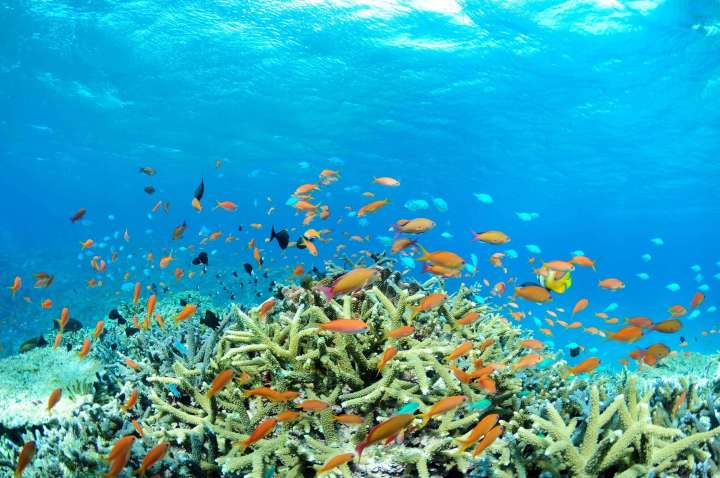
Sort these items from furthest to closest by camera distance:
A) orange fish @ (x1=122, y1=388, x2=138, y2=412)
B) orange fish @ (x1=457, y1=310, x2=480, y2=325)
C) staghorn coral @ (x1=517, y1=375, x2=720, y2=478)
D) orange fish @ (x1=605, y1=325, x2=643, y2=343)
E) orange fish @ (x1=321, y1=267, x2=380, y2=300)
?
1. orange fish @ (x1=605, y1=325, x2=643, y2=343)
2. orange fish @ (x1=457, y1=310, x2=480, y2=325)
3. orange fish @ (x1=122, y1=388, x2=138, y2=412)
4. orange fish @ (x1=321, y1=267, x2=380, y2=300)
5. staghorn coral @ (x1=517, y1=375, x2=720, y2=478)

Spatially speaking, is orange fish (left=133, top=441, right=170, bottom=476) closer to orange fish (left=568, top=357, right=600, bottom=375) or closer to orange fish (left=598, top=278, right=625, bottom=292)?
orange fish (left=568, top=357, right=600, bottom=375)

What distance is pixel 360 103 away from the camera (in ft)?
93.7

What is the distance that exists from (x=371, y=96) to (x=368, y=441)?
88.4 ft

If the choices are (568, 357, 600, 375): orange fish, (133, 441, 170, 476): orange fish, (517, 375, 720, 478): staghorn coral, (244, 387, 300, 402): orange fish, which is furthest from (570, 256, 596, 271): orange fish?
(133, 441, 170, 476): orange fish

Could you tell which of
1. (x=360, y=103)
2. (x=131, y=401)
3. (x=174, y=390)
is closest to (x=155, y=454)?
(x=174, y=390)

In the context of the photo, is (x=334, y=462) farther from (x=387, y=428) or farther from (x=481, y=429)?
(x=481, y=429)

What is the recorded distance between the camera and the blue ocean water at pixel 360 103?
18.7 meters

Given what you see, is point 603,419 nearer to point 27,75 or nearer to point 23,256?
point 27,75

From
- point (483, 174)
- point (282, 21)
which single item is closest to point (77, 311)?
point (282, 21)

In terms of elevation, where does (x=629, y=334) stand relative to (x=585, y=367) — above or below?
below

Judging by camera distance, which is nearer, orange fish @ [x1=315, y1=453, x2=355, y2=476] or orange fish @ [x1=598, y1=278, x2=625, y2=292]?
orange fish @ [x1=315, y1=453, x2=355, y2=476]

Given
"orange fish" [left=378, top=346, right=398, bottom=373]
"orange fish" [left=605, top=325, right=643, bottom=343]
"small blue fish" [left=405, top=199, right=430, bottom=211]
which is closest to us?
"orange fish" [left=378, top=346, right=398, bottom=373]

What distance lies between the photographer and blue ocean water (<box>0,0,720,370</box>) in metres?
18.7

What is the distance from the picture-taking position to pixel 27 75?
26781mm
